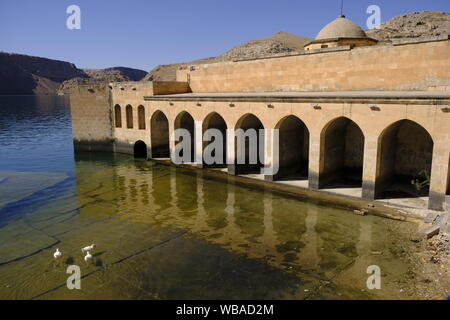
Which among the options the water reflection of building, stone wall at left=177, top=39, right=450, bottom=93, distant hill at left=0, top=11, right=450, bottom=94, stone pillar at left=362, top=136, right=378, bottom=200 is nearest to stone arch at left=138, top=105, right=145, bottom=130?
stone wall at left=177, top=39, right=450, bottom=93

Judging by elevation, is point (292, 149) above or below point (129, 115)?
below

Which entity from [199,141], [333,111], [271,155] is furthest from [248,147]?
[333,111]

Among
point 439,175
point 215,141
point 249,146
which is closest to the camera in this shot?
point 439,175

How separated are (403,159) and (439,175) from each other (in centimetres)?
363

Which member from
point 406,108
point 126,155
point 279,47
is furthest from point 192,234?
point 279,47

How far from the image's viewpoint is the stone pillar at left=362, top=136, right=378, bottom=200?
1341 centimetres

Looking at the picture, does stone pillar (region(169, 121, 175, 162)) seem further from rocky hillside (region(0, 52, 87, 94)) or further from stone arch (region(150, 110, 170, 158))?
rocky hillside (region(0, 52, 87, 94))

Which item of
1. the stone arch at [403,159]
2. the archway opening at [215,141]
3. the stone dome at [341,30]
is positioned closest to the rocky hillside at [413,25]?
the stone dome at [341,30]

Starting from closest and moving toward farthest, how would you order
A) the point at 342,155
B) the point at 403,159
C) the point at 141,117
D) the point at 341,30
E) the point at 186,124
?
the point at 403,159, the point at 342,155, the point at 341,30, the point at 186,124, the point at 141,117

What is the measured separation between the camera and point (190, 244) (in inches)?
419

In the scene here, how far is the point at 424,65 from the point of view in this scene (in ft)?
45.4

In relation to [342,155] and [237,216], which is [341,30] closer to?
[342,155]
